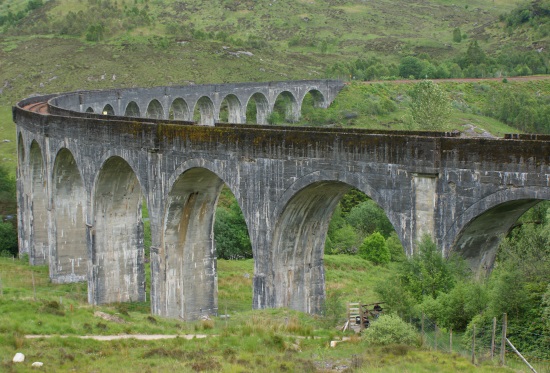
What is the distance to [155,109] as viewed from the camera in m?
75.4

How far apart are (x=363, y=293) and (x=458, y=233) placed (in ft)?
59.1

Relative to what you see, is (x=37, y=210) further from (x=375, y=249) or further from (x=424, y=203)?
(x=424, y=203)

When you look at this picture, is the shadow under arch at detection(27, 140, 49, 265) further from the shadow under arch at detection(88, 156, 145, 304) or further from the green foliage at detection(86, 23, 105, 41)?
the green foliage at detection(86, 23, 105, 41)

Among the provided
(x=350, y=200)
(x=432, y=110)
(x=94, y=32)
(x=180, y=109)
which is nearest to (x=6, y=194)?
(x=180, y=109)

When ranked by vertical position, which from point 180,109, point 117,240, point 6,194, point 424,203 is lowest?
point 117,240

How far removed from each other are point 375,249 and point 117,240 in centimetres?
1991

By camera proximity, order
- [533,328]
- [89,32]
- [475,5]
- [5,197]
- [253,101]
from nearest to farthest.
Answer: [533,328]
[5,197]
[253,101]
[89,32]
[475,5]

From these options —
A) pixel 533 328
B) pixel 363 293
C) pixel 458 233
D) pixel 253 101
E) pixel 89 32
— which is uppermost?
pixel 89 32

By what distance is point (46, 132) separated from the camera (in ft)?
131

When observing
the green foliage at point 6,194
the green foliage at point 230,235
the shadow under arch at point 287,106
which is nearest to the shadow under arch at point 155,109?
the green foliage at point 6,194

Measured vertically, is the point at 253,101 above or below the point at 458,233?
above

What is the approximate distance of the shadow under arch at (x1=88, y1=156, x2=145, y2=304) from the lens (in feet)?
120

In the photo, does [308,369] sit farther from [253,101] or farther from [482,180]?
[253,101]

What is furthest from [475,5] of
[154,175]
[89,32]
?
[154,175]
